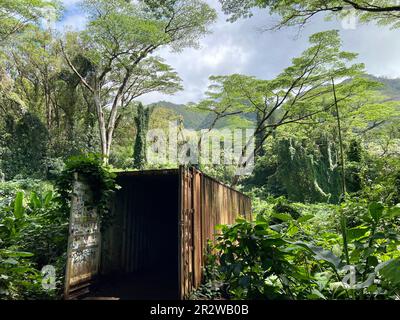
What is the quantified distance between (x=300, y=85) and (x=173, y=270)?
11.9m

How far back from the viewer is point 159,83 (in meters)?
19.9

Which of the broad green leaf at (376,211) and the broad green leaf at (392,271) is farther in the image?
the broad green leaf at (376,211)

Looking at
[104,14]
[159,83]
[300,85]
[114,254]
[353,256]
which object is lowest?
[114,254]

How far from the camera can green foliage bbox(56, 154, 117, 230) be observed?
16.1ft

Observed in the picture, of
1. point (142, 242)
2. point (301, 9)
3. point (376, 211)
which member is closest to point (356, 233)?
point (376, 211)

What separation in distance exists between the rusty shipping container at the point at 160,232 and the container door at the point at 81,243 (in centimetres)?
12

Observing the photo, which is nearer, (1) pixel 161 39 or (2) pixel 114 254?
(2) pixel 114 254

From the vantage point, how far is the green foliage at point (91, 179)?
4.90m

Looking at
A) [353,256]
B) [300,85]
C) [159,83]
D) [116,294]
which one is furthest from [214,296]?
[159,83]

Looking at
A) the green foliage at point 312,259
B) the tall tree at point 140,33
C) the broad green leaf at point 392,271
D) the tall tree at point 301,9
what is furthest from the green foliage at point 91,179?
the tall tree at point 140,33

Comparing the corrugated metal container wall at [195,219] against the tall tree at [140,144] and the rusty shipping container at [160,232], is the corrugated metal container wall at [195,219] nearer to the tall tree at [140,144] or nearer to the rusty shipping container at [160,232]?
the rusty shipping container at [160,232]

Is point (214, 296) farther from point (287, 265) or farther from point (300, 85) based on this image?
point (300, 85)

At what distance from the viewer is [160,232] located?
824 cm

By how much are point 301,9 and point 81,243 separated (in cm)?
883
